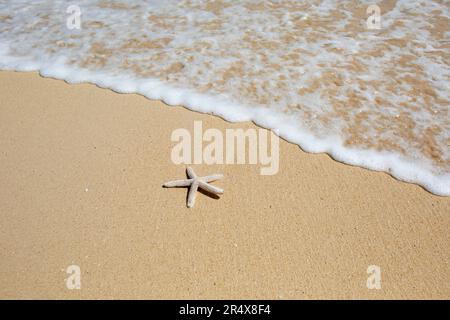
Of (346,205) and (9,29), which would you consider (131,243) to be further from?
(9,29)

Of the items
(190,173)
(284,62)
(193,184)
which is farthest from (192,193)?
(284,62)

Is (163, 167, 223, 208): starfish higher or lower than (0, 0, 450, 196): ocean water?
lower

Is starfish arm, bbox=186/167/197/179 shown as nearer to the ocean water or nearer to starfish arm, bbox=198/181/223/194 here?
starfish arm, bbox=198/181/223/194

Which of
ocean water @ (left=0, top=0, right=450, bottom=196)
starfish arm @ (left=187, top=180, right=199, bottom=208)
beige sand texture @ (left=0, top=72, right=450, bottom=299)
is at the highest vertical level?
ocean water @ (left=0, top=0, right=450, bottom=196)

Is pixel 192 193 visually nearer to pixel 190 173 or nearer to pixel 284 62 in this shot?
pixel 190 173

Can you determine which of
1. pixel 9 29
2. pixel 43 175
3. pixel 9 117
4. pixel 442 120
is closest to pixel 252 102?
pixel 442 120

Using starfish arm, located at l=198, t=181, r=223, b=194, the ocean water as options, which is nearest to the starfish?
starfish arm, located at l=198, t=181, r=223, b=194
